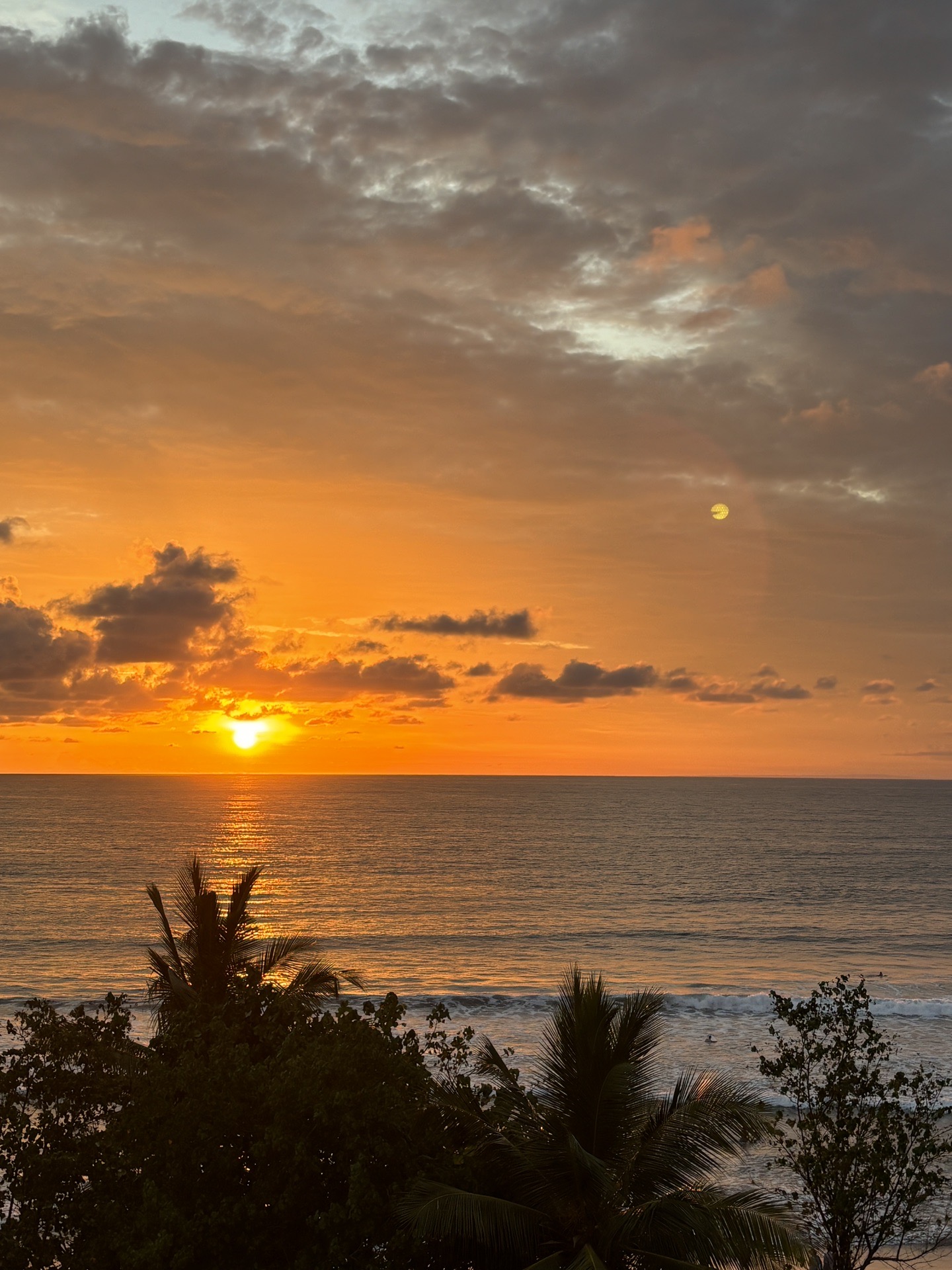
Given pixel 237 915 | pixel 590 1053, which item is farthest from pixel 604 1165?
pixel 237 915

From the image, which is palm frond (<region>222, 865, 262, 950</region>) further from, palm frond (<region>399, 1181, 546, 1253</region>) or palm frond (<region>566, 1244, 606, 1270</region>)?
palm frond (<region>566, 1244, 606, 1270</region>)

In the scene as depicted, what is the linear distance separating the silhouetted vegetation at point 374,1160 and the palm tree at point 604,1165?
3 cm

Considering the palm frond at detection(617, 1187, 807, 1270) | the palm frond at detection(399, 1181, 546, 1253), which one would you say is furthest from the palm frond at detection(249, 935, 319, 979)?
the palm frond at detection(617, 1187, 807, 1270)

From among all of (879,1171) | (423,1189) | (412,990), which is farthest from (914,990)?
(423,1189)

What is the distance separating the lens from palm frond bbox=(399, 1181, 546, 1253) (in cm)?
1237

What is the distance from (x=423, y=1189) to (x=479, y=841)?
120m

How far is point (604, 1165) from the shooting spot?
43.1ft

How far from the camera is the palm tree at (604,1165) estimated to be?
12.6m

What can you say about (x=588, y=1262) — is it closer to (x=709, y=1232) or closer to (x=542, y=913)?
(x=709, y=1232)

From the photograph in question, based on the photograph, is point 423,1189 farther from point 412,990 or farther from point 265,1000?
point 412,990

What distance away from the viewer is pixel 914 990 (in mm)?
48375

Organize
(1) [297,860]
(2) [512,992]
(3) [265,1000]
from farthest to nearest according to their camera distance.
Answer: (1) [297,860] < (2) [512,992] < (3) [265,1000]

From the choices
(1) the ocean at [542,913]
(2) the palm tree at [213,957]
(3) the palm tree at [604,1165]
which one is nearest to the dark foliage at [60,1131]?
(2) the palm tree at [213,957]

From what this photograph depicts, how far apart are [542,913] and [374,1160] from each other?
203ft
